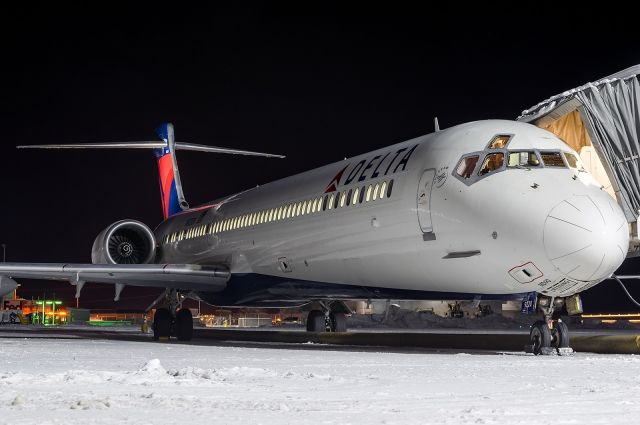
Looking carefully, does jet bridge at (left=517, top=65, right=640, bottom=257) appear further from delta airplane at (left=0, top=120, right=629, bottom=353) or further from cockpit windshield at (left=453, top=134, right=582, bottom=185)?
cockpit windshield at (left=453, top=134, right=582, bottom=185)

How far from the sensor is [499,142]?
14414 millimetres

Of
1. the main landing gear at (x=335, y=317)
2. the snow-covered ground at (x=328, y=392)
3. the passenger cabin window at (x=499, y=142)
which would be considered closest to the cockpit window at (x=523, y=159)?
the passenger cabin window at (x=499, y=142)

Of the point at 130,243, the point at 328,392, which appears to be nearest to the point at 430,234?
the point at 328,392

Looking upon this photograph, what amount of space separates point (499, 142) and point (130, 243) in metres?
13.2

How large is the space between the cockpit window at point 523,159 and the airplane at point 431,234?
0.02m

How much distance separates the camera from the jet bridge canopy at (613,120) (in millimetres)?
16828

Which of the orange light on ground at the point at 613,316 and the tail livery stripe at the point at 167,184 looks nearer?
the tail livery stripe at the point at 167,184

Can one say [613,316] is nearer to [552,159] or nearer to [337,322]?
[337,322]

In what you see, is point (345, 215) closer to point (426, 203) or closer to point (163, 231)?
point (426, 203)

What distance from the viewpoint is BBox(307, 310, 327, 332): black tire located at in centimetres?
2534

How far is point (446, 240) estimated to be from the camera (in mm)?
14266

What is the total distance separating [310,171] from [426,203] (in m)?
5.96

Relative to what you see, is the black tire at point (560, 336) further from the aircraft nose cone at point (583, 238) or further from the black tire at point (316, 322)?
the black tire at point (316, 322)

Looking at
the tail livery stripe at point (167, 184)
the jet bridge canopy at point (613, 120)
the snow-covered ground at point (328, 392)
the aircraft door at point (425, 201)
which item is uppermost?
the tail livery stripe at point (167, 184)
